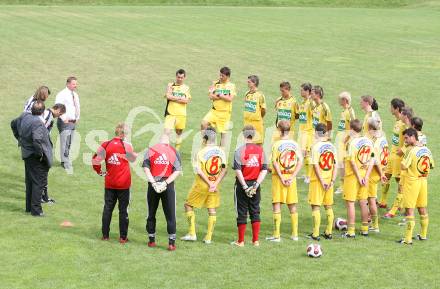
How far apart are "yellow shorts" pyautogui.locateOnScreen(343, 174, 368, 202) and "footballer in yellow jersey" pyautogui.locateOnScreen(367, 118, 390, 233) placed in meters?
0.40

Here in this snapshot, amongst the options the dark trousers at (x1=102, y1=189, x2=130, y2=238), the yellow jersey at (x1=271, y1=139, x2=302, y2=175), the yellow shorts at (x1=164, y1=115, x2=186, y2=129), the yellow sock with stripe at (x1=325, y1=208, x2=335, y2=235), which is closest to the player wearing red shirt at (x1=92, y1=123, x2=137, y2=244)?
the dark trousers at (x1=102, y1=189, x2=130, y2=238)

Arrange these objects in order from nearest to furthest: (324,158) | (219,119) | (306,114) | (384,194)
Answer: (324,158) → (384,194) → (306,114) → (219,119)

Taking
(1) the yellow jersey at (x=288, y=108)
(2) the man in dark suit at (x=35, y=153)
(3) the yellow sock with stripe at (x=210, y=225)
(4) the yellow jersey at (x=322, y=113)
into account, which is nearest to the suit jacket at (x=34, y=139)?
(2) the man in dark suit at (x=35, y=153)

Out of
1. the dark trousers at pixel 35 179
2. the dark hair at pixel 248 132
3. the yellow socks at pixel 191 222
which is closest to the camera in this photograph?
the dark hair at pixel 248 132

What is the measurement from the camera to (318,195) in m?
15.6

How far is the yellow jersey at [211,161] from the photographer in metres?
15.0

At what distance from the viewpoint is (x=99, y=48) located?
127 feet

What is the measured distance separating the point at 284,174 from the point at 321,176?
0.73 m

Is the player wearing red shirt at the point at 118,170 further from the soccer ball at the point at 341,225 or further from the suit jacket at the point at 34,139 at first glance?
the soccer ball at the point at 341,225

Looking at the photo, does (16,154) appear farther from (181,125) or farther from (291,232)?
(291,232)

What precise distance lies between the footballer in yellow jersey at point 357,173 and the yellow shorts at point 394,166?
2.15m

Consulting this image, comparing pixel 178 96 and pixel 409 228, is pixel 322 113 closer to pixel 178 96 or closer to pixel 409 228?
pixel 178 96

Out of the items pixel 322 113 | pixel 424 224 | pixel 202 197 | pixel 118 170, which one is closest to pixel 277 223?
pixel 202 197

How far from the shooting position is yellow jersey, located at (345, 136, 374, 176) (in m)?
15.8
